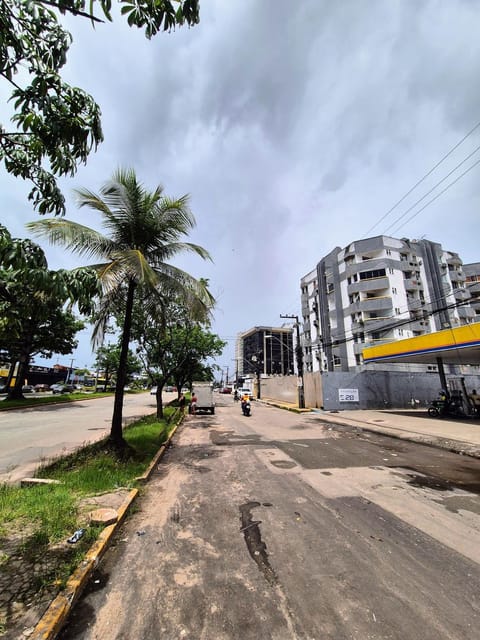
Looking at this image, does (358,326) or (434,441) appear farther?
(358,326)

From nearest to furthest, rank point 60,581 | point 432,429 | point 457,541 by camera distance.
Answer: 1. point 60,581
2. point 457,541
3. point 432,429

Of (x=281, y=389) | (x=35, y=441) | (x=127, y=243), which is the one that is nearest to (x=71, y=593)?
(x=127, y=243)

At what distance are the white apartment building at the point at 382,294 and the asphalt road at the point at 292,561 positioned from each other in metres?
29.5

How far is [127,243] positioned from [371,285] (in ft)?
111

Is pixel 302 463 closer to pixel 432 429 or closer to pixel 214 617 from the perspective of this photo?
pixel 214 617

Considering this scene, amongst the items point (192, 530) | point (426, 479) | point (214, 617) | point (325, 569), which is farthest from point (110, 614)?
point (426, 479)

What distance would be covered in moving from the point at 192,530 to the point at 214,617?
1729mm

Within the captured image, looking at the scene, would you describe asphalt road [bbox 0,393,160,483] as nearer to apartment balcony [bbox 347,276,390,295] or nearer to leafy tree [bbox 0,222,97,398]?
leafy tree [bbox 0,222,97,398]

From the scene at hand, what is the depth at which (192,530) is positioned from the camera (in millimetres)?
4031

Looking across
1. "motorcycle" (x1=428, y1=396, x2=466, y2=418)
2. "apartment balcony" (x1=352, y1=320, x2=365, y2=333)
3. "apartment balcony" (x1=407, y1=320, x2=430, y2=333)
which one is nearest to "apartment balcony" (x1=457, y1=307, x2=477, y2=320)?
"apartment balcony" (x1=407, y1=320, x2=430, y2=333)

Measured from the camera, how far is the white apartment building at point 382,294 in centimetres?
3525

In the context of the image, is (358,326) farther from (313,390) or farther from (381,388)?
(313,390)

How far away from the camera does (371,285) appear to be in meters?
36.0

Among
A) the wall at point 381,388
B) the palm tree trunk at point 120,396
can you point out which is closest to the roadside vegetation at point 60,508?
the palm tree trunk at point 120,396
